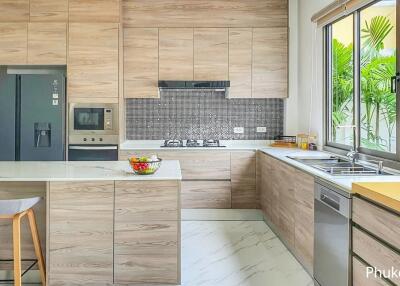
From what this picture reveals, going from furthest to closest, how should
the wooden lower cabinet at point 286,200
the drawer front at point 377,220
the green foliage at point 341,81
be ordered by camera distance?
the green foliage at point 341,81
the wooden lower cabinet at point 286,200
the drawer front at point 377,220

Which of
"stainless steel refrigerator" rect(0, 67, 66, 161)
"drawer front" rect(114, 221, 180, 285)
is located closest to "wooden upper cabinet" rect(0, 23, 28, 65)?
"stainless steel refrigerator" rect(0, 67, 66, 161)

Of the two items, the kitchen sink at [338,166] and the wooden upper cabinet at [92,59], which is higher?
the wooden upper cabinet at [92,59]

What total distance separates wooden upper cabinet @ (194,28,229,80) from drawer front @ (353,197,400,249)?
9.75 ft

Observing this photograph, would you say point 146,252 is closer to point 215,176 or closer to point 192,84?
point 215,176

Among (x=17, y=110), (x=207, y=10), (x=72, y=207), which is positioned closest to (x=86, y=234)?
(x=72, y=207)

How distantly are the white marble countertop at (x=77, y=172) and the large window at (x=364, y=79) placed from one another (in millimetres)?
1426

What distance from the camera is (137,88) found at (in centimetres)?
478

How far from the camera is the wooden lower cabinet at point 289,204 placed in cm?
288

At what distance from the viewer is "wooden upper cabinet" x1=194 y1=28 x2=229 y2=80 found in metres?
4.77

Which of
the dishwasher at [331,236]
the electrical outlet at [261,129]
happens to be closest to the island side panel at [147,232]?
the dishwasher at [331,236]

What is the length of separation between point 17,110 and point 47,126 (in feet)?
1.16

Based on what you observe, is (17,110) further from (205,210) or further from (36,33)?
(205,210)

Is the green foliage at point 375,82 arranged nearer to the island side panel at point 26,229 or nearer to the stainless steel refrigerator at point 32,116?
the island side panel at point 26,229

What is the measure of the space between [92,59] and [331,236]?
321cm
